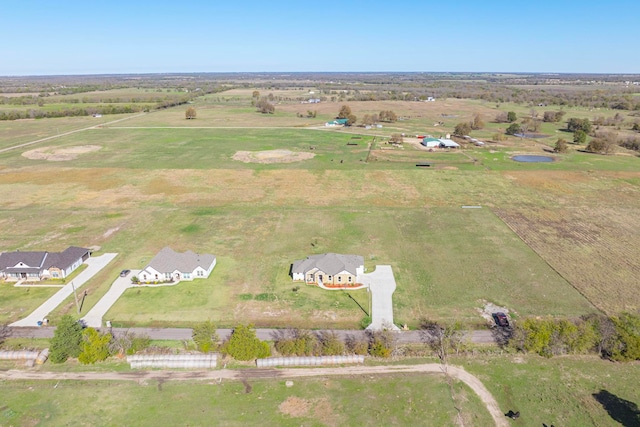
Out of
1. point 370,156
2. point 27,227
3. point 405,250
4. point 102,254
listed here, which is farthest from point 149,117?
point 405,250

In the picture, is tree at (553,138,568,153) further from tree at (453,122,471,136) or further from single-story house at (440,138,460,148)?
tree at (453,122,471,136)

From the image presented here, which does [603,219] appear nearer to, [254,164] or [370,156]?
[370,156]

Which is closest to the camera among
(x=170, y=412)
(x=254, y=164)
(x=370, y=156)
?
(x=170, y=412)

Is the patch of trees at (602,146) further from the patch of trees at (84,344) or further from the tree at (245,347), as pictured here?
the patch of trees at (84,344)

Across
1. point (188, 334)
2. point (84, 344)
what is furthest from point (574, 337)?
point (84, 344)

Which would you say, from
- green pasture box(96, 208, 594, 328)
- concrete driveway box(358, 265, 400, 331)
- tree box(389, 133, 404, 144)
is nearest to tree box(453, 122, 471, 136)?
tree box(389, 133, 404, 144)

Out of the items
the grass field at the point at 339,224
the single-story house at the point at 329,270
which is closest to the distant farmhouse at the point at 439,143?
the grass field at the point at 339,224

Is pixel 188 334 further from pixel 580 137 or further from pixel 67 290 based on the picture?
pixel 580 137

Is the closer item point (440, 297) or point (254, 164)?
point (440, 297)
